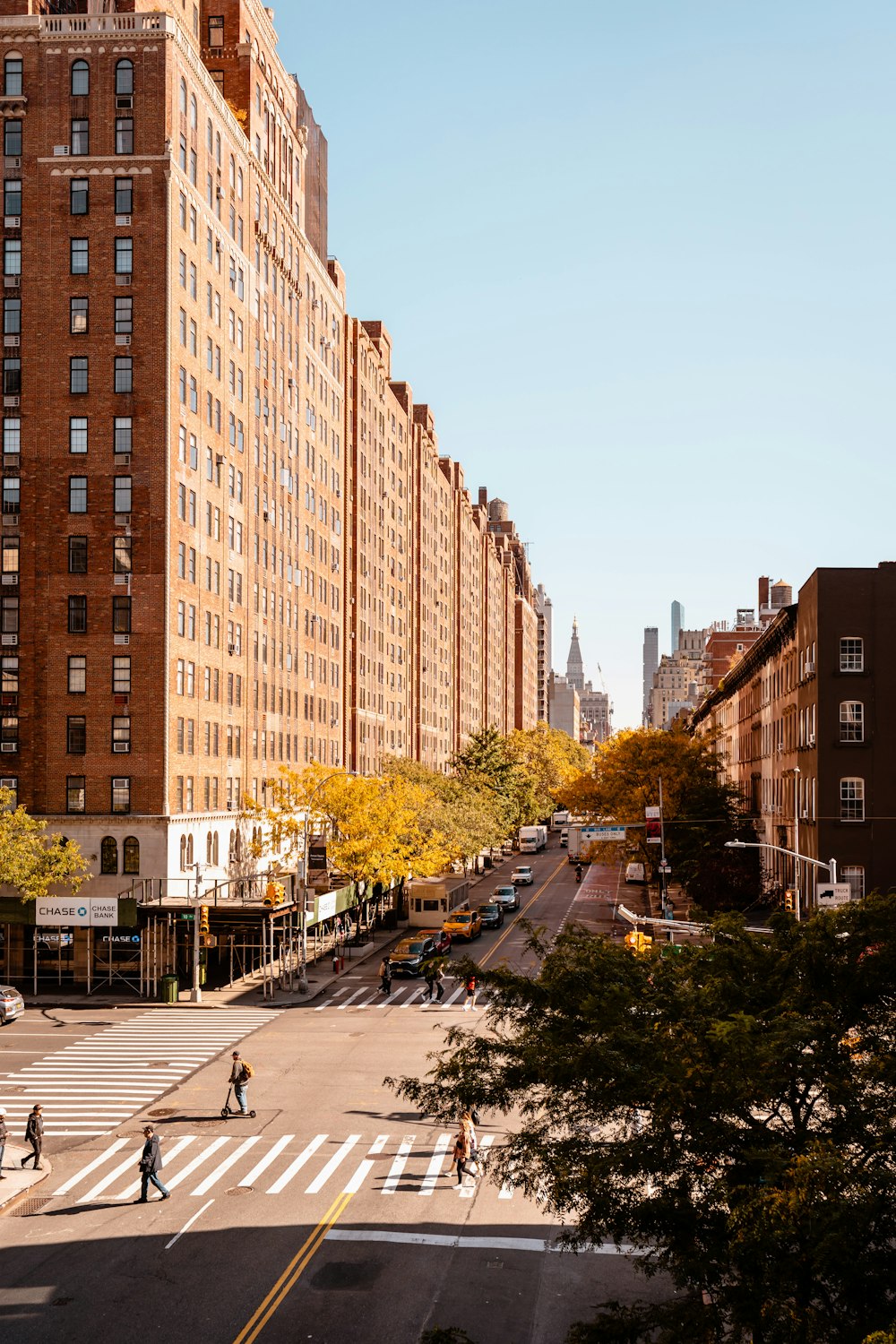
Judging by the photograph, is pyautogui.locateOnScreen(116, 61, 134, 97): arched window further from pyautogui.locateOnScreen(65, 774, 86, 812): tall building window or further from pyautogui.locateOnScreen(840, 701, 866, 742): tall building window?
pyautogui.locateOnScreen(840, 701, 866, 742): tall building window

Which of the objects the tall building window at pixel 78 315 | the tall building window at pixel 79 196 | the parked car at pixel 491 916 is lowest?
the parked car at pixel 491 916

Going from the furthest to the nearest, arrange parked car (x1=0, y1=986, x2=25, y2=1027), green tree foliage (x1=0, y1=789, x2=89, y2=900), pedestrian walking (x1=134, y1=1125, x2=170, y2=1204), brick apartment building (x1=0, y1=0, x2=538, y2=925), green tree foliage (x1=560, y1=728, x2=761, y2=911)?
green tree foliage (x1=560, y1=728, x2=761, y2=911) → brick apartment building (x1=0, y1=0, x2=538, y2=925) → green tree foliage (x1=0, y1=789, x2=89, y2=900) → parked car (x1=0, y1=986, x2=25, y2=1027) → pedestrian walking (x1=134, y1=1125, x2=170, y2=1204)

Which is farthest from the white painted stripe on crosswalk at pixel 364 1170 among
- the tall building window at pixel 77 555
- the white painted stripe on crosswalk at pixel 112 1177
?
the tall building window at pixel 77 555

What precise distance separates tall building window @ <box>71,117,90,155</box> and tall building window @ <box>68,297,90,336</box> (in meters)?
7.38

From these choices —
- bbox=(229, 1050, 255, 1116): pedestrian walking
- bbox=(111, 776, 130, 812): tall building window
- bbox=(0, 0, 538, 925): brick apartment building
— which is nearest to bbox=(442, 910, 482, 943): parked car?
bbox=(0, 0, 538, 925): brick apartment building

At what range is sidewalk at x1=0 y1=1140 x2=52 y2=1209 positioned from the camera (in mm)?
27938

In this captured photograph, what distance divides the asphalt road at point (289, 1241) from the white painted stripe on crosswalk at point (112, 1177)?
6cm

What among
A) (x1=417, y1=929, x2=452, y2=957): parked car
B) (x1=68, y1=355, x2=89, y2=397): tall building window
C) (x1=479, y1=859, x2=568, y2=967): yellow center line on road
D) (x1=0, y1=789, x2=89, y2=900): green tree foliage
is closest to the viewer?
(x1=0, y1=789, x2=89, y2=900): green tree foliage

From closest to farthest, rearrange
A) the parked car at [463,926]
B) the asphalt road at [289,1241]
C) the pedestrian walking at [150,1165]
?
1. the asphalt road at [289,1241]
2. the pedestrian walking at [150,1165]
3. the parked car at [463,926]

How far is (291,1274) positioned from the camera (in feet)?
75.5

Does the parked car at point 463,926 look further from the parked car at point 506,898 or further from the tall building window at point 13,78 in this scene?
the tall building window at point 13,78

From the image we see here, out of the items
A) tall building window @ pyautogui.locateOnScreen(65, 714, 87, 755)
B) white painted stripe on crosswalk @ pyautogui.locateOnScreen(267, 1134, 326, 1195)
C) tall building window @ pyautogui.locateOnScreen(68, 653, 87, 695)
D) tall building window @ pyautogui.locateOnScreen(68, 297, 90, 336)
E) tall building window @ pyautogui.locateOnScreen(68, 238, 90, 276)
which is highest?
tall building window @ pyautogui.locateOnScreen(68, 238, 90, 276)

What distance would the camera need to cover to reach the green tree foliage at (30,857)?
174 feet

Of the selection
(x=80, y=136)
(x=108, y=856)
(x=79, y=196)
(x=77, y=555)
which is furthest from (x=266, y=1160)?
(x=80, y=136)
